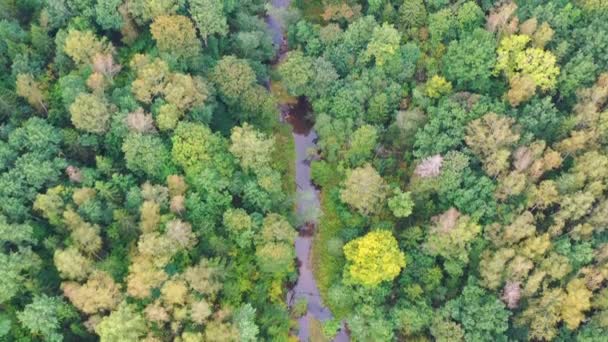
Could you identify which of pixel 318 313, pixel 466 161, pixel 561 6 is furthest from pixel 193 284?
pixel 561 6

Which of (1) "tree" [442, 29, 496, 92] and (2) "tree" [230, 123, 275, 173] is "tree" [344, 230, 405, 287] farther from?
(1) "tree" [442, 29, 496, 92]

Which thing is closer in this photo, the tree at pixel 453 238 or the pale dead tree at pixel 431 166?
the tree at pixel 453 238

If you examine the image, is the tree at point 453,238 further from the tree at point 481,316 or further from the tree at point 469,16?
the tree at point 469,16

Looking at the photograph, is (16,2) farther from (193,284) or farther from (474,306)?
(474,306)

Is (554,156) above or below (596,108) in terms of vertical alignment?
below

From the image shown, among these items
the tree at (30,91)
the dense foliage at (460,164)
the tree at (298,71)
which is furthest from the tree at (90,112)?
the dense foliage at (460,164)

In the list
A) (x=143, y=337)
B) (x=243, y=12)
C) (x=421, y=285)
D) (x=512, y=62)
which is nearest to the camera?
(x=143, y=337)

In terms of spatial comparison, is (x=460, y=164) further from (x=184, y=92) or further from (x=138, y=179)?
(x=138, y=179)
